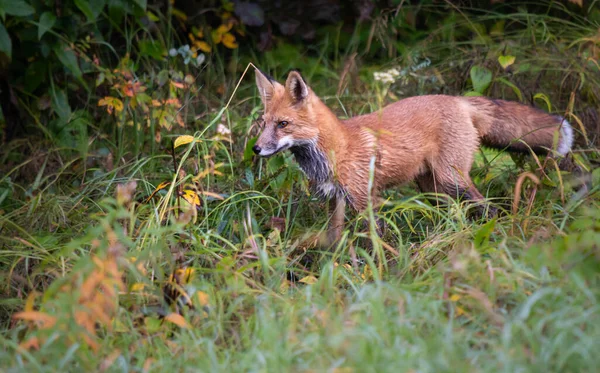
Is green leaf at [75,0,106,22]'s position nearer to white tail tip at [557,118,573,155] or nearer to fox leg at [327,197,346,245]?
fox leg at [327,197,346,245]

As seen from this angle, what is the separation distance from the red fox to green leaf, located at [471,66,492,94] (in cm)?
62

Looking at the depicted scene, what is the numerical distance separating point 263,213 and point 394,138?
3.54ft

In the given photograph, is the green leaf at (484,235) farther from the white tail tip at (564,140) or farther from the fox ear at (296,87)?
the fox ear at (296,87)

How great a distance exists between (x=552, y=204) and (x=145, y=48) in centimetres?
393

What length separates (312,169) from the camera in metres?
5.06

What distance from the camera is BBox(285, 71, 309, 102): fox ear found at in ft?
15.8

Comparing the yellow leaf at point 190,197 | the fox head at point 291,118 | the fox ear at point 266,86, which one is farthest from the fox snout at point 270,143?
the yellow leaf at point 190,197

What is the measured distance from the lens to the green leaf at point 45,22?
225 inches

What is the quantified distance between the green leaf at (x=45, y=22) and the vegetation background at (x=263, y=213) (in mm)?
22

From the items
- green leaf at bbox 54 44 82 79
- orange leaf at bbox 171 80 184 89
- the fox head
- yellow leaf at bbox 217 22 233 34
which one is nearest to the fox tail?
the fox head

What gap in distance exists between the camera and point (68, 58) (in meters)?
5.99

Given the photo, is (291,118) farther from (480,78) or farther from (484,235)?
(480,78)

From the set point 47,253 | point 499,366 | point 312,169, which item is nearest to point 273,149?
point 312,169

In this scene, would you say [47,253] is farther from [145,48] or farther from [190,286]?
[145,48]
